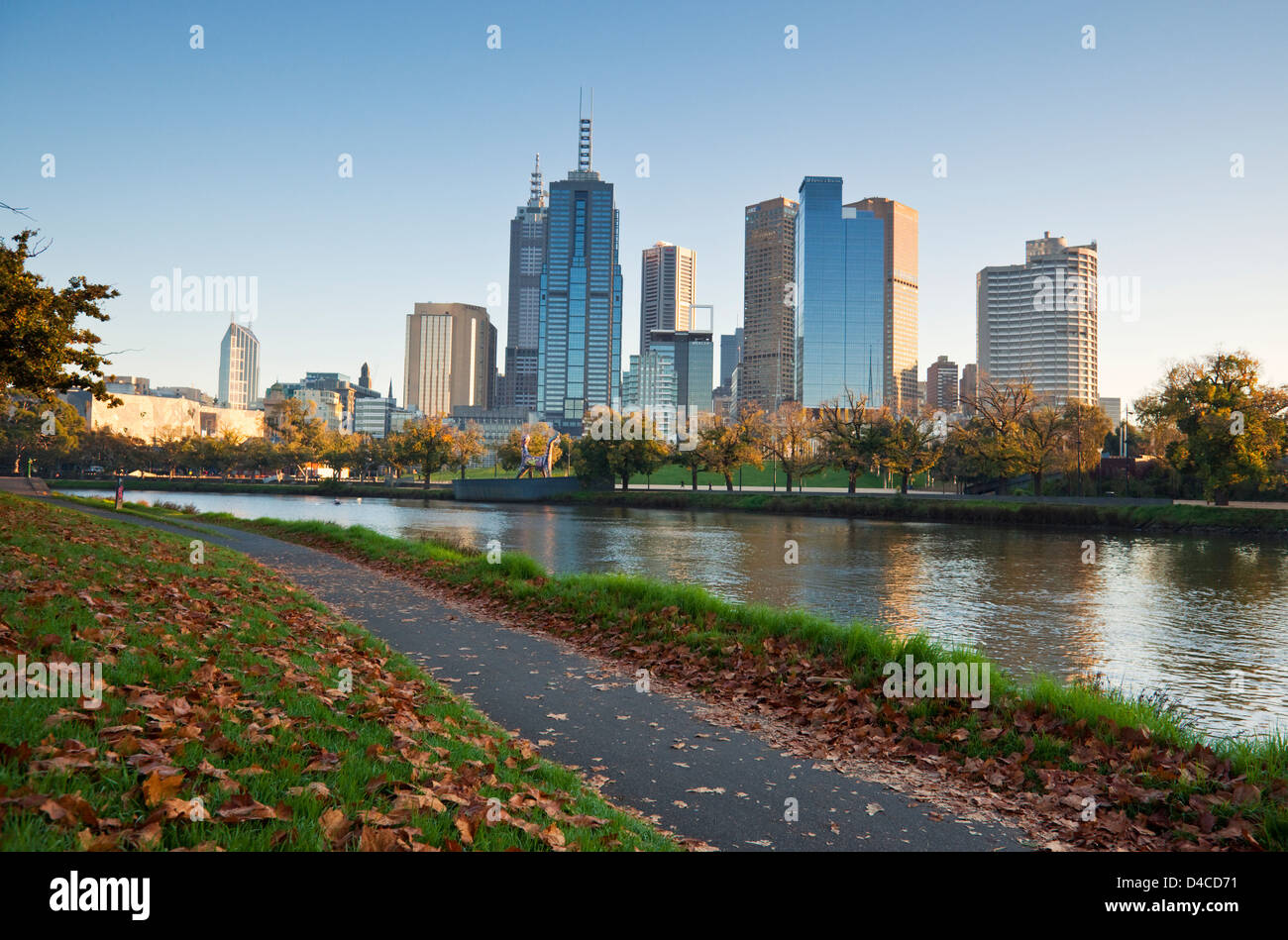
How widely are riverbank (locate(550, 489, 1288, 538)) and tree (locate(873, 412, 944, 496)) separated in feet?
21.5

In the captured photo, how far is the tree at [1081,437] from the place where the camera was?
279 ft

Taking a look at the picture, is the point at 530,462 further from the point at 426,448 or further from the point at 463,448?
the point at 463,448

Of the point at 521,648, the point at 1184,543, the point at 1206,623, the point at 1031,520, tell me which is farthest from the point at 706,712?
the point at 1031,520

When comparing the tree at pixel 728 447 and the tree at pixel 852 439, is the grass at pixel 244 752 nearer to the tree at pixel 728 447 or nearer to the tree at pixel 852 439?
the tree at pixel 852 439

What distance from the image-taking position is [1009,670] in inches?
659

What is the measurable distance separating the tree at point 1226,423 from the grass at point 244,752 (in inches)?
2859

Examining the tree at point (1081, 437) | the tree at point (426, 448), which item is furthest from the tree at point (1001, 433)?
the tree at point (426, 448)

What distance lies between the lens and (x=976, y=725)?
10.3 m

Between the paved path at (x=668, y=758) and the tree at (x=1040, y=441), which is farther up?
the tree at (x=1040, y=441)

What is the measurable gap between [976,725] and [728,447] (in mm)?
94414

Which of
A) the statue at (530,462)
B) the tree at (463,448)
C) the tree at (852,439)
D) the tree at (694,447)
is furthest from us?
the tree at (463,448)

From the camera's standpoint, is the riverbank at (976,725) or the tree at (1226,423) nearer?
the riverbank at (976,725)

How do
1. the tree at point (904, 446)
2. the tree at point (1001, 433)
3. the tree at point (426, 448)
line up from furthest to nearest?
the tree at point (426, 448)
the tree at point (904, 446)
the tree at point (1001, 433)
